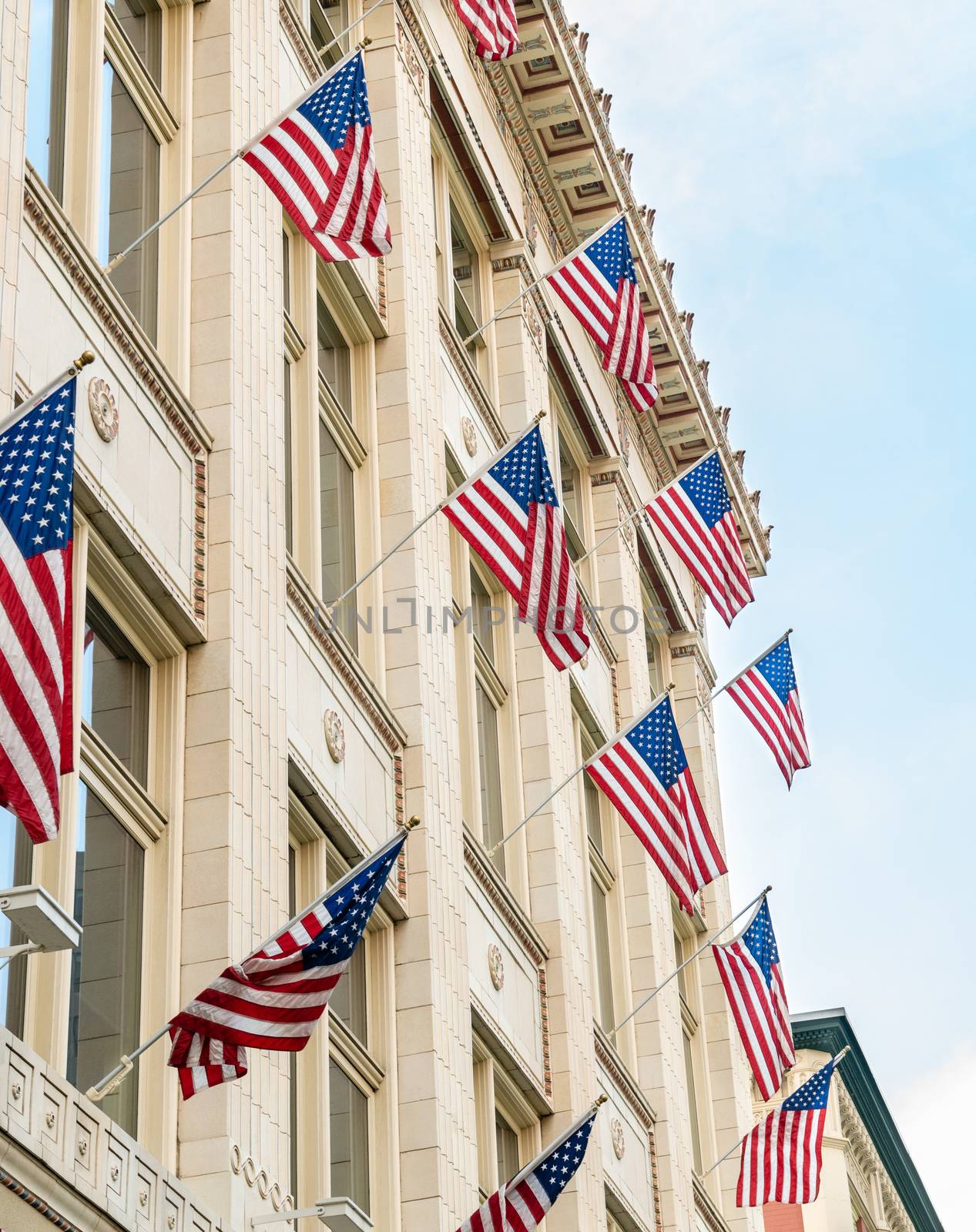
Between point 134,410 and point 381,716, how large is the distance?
498 centimetres

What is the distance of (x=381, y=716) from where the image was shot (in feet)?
62.8

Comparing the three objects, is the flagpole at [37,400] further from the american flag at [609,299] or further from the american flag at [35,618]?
the american flag at [609,299]

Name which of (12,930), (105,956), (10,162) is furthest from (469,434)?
(12,930)

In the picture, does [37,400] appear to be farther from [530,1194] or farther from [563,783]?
[563,783]

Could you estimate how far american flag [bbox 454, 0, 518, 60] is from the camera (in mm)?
23422

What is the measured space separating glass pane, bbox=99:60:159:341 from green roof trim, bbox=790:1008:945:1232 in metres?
38.2

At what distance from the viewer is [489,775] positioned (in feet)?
80.1

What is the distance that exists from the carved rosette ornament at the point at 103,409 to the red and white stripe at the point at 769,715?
13220 mm

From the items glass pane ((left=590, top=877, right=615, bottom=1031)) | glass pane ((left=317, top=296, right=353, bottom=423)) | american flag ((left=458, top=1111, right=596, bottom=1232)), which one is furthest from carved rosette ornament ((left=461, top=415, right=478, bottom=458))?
american flag ((left=458, top=1111, right=596, bottom=1232))

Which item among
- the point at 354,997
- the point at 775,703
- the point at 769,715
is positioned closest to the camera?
the point at 354,997

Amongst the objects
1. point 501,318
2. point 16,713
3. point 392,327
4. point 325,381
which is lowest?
point 16,713

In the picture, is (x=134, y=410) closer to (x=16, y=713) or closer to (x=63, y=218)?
(x=63, y=218)

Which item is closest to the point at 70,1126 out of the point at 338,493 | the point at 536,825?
the point at 338,493

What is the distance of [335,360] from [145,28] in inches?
172
